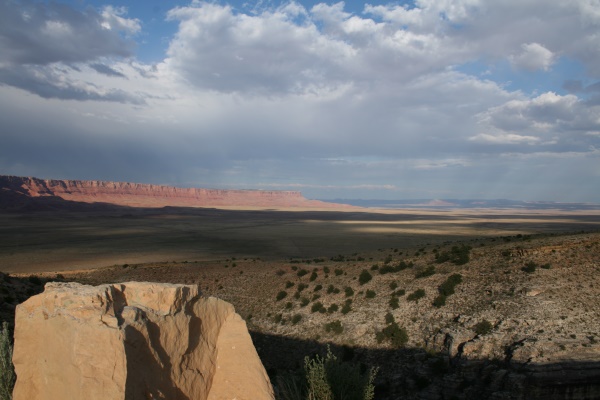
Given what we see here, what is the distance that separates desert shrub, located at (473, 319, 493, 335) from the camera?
14699 millimetres

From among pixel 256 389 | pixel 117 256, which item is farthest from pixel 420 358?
pixel 117 256

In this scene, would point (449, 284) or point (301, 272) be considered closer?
point (449, 284)

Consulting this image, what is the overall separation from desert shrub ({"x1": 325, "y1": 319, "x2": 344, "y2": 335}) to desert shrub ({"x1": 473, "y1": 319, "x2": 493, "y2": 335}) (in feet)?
21.0

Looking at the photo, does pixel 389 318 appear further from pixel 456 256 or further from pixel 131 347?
pixel 131 347

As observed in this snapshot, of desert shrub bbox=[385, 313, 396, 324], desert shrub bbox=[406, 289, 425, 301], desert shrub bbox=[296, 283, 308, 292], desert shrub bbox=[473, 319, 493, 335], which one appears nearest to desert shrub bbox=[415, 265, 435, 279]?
desert shrub bbox=[406, 289, 425, 301]

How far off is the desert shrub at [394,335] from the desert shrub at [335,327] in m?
2.15

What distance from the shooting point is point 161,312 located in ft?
17.3

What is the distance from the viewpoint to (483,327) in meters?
14.9

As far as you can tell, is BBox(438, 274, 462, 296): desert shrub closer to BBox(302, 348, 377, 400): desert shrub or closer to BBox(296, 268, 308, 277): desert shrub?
BBox(296, 268, 308, 277): desert shrub

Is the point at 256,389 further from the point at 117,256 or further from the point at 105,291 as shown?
the point at 117,256

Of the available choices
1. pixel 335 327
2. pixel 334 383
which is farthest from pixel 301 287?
pixel 334 383

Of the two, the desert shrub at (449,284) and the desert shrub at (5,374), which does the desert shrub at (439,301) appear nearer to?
the desert shrub at (449,284)

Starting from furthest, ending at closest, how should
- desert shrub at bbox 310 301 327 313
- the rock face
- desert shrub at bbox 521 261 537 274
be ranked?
desert shrub at bbox 310 301 327 313
desert shrub at bbox 521 261 537 274
the rock face

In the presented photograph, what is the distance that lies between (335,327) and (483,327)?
7.12m
